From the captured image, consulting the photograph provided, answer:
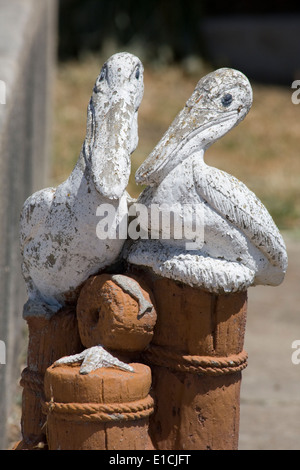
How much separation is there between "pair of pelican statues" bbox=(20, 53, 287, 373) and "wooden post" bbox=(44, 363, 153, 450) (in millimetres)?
35

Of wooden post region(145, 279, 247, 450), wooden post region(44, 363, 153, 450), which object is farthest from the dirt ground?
wooden post region(44, 363, 153, 450)

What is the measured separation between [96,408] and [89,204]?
1.43 feet

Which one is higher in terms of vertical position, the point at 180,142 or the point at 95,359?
the point at 180,142

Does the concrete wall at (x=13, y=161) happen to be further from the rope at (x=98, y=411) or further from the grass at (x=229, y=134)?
the grass at (x=229, y=134)

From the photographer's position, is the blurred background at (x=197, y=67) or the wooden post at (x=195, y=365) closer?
the wooden post at (x=195, y=365)

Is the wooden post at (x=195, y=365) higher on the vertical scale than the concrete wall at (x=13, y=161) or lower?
lower

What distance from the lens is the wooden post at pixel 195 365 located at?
2.10 metres

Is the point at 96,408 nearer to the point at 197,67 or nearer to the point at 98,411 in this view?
the point at 98,411

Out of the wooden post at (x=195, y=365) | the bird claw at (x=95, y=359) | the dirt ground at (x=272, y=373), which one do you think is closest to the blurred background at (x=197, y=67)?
the dirt ground at (x=272, y=373)

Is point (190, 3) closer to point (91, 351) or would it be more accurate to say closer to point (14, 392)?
point (14, 392)

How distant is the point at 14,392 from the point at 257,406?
3.29ft

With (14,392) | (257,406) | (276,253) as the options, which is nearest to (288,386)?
(257,406)

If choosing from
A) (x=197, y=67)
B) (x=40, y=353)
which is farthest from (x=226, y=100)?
(x=197, y=67)

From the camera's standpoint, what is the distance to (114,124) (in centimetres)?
209
